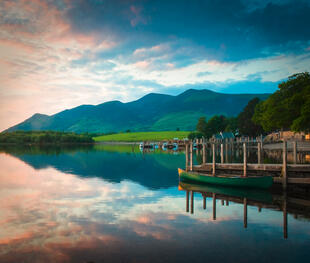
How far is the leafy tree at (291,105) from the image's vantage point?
53.0 m

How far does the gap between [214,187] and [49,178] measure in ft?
69.1

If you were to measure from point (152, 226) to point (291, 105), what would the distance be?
5694 centimetres

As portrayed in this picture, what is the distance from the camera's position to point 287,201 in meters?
20.5

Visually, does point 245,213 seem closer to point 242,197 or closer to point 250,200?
point 250,200

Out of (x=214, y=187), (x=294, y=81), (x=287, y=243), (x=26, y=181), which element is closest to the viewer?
(x=287, y=243)

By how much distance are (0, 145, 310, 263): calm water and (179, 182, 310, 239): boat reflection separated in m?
0.06

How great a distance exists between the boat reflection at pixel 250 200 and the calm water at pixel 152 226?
63 mm

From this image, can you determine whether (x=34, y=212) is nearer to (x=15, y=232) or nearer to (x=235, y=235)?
(x=15, y=232)

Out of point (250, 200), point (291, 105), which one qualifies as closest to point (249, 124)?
point (291, 105)

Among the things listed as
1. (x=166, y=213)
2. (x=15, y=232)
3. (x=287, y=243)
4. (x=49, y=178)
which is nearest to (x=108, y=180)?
(x=49, y=178)

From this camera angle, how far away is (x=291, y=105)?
62344 millimetres

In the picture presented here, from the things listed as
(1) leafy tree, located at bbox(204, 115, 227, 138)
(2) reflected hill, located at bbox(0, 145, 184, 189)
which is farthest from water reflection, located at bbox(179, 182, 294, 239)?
(1) leafy tree, located at bbox(204, 115, 227, 138)

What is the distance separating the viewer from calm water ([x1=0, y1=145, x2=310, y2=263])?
11836 mm

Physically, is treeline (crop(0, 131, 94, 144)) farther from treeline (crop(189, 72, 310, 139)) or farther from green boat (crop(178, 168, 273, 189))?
green boat (crop(178, 168, 273, 189))
